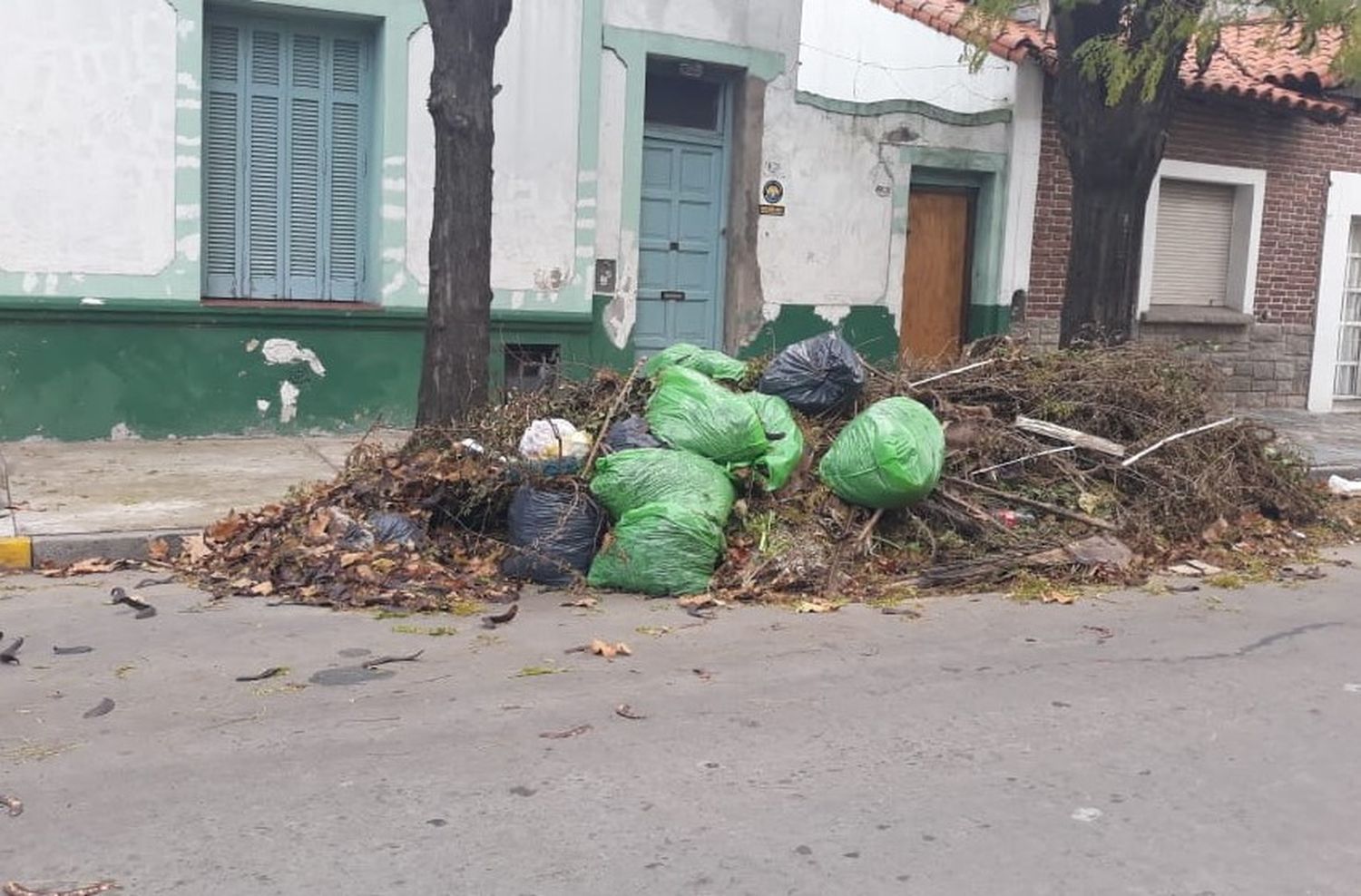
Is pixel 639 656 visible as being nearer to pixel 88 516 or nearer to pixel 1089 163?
pixel 88 516

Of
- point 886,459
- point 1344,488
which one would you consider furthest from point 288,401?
point 1344,488

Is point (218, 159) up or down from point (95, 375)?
up

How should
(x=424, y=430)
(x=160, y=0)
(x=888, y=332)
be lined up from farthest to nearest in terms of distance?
(x=888, y=332) → (x=160, y=0) → (x=424, y=430)

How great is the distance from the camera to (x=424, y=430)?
7781 mm

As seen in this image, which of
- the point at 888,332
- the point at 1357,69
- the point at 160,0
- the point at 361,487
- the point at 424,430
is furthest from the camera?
the point at 888,332

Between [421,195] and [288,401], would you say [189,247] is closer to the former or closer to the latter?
[288,401]

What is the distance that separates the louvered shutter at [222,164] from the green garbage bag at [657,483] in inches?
193

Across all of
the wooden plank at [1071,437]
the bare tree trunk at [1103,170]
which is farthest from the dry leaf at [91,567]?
→ the bare tree trunk at [1103,170]

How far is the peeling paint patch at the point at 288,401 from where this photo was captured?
10.5 m

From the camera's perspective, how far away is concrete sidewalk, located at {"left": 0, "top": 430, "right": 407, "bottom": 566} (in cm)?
714

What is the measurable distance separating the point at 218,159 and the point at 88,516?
3.74 metres

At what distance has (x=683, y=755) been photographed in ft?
14.1

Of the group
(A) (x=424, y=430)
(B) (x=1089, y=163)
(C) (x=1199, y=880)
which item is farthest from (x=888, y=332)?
(C) (x=1199, y=880)

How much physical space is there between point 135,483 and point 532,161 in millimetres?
4281
